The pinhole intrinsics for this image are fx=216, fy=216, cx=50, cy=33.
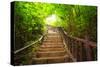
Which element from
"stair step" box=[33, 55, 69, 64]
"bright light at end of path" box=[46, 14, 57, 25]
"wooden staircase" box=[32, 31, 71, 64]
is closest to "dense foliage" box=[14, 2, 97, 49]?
"bright light at end of path" box=[46, 14, 57, 25]

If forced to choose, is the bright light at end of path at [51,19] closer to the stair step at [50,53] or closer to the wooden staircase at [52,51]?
the wooden staircase at [52,51]

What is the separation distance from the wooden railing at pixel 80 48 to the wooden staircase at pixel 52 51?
0.09 m

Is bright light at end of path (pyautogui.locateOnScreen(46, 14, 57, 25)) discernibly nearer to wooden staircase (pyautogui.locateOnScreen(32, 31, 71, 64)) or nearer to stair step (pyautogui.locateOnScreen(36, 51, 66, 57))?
wooden staircase (pyautogui.locateOnScreen(32, 31, 71, 64))

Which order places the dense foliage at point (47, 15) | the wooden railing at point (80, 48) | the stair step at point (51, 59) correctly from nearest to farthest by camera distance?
the dense foliage at point (47, 15) < the stair step at point (51, 59) < the wooden railing at point (80, 48)

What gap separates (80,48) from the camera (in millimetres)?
3098

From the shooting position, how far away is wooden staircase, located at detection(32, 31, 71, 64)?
113 inches

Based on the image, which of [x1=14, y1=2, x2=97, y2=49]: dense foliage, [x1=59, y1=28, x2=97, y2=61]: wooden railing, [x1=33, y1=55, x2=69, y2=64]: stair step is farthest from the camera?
[x1=59, y1=28, x2=97, y2=61]: wooden railing

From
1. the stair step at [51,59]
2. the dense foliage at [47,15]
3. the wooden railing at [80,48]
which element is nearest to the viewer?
the dense foliage at [47,15]

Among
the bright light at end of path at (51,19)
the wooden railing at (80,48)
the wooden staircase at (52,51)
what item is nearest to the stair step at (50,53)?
the wooden staircase at (52,51)

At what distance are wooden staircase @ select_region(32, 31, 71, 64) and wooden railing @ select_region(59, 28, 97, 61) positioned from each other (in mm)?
94

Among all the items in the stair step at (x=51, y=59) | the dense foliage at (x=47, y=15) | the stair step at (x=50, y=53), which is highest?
the dense foliage at (x=47, y=15)

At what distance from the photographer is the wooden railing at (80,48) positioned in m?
3.02
